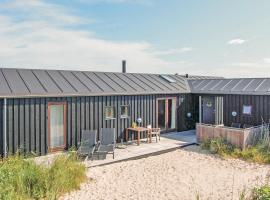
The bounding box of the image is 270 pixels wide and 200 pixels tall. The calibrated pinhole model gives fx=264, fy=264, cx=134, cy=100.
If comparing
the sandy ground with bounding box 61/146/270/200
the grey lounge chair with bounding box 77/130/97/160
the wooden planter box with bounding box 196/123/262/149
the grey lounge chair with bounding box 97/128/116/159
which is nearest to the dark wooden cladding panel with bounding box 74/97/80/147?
the grey lounge chair with bounding box 77/130/97/160

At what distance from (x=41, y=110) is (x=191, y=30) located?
9.30 m

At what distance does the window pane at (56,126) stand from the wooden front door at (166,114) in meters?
5.54

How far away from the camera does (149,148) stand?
1114cm

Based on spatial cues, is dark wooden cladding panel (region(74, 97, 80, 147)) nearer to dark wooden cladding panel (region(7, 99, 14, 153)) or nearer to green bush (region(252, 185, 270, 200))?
dark wooden cladding panel (region(7, 99, 14, 153))

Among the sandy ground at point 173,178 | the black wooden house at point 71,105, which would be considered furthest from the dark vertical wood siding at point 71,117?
the sandy ground at point 173,178

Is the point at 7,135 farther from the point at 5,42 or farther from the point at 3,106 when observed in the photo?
the point at 5,42

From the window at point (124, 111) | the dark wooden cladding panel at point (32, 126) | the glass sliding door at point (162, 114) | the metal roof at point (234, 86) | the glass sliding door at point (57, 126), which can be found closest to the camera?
the dark wooden cladding panel at point (32, 126)

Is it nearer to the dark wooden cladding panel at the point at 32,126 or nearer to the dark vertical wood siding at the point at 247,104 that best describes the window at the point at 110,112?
the dark wooden cladding panel at the point at 32,126

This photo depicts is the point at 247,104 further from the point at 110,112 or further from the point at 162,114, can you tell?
the point at 110,112

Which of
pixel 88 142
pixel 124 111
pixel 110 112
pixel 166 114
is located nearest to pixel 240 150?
pixel 166 114

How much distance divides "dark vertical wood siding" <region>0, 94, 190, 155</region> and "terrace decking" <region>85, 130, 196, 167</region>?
1.11 m

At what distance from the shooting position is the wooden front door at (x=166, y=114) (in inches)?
561

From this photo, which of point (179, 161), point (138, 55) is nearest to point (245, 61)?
point (138, 55)

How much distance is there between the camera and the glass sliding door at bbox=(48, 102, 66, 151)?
1009 cm
